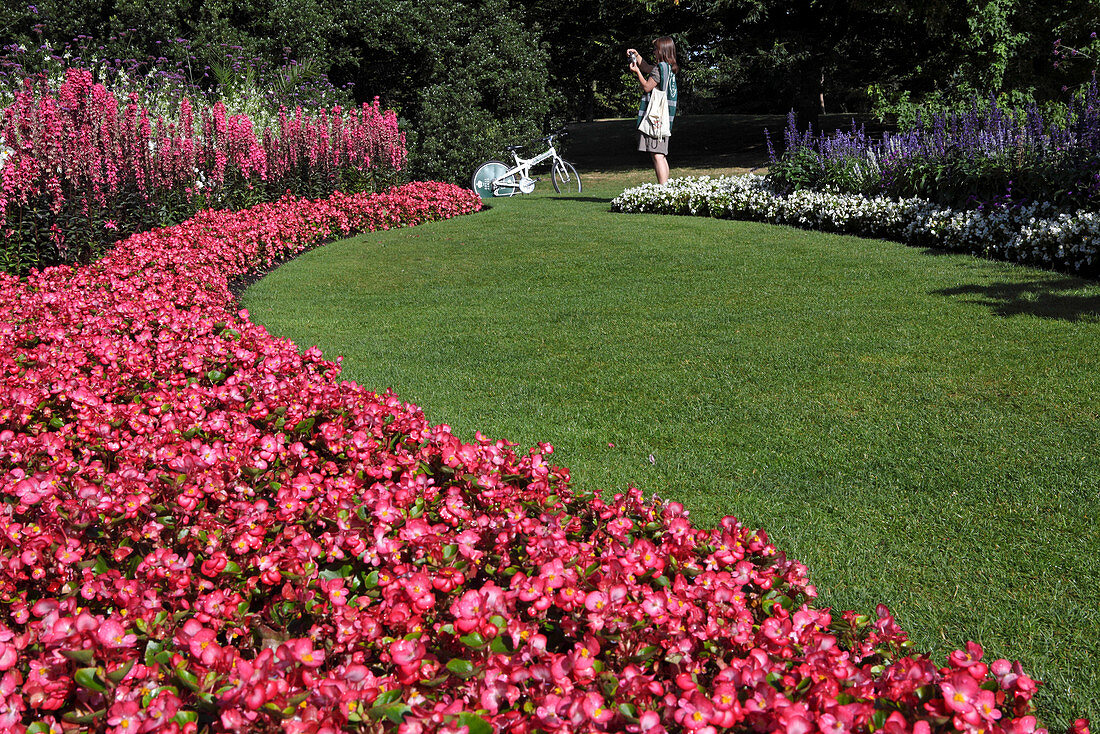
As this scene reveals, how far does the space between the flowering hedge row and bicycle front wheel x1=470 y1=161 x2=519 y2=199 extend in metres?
6.10

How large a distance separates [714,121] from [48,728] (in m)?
33.1

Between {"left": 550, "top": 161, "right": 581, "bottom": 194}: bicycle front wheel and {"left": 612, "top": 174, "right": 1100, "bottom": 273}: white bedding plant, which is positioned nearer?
{"left": 612, "top": 174, "right": 1100, "bottom": 273}: white bedding plant

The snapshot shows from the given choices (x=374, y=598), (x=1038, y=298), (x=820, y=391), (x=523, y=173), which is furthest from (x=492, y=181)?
(x=374, y=598)

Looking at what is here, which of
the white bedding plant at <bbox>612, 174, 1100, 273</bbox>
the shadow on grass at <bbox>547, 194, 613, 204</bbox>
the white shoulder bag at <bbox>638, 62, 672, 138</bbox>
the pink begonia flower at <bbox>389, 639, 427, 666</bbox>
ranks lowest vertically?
the pink begonia flower at <bbox>389, 639, 427, 666</bbox>

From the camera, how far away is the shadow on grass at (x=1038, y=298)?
5.69m

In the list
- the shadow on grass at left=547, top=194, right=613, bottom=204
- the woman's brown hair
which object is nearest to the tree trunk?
the shadow on grass at left=547, top=194, right=613, bottom=204

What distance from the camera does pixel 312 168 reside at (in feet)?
38.2

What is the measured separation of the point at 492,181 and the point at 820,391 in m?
13.2

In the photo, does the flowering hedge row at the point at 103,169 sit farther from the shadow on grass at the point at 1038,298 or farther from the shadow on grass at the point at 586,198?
the shadow on grass at the point at 1038,298

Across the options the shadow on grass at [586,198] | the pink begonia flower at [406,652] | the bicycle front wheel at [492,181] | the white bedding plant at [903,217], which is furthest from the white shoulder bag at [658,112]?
the pink begonia flower at [406,652]

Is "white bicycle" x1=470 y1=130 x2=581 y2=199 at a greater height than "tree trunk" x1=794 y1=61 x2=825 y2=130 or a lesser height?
lesser

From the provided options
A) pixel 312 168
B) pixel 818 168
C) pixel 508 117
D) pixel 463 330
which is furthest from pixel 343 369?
pixel 508 117

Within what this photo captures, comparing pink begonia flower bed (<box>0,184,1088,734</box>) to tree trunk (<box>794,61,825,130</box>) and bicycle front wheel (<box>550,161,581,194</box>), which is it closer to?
bicycle front wheel (<box>550,161,581,194</box>)

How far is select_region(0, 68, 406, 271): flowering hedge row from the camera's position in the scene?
709 cm
